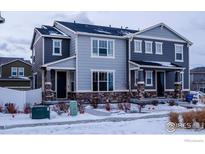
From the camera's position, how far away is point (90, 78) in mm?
13133

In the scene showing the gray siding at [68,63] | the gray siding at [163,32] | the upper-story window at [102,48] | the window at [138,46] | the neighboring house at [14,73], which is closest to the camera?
the neighboring house at [14,73]

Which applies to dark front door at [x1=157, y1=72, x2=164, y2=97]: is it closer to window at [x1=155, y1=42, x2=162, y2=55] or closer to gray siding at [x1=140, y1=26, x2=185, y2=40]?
window at [x1=155, y1=42, x2=162, y2=55]

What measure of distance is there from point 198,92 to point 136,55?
6.47 metres

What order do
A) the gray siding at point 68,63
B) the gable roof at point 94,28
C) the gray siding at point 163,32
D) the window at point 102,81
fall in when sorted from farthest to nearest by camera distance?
the window at point 102,81
the gray siding at point 68,63
the gray siding at point 163,32
the gable roof at point 94,28

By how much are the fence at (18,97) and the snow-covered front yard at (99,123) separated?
444mm

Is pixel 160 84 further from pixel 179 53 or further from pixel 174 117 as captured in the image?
pixel 174 117

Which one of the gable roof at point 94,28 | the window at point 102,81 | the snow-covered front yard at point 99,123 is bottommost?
the snow-covered front yard at point 99,123

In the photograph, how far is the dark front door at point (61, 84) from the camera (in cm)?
1097

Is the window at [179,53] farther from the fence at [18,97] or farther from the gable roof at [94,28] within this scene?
the fence at [18,97]

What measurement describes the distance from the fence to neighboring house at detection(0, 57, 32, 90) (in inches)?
5.2

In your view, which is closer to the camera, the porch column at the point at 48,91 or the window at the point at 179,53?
the porch column at the point at 48,91

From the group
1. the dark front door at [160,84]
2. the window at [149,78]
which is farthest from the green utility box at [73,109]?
the window at [149,78]
